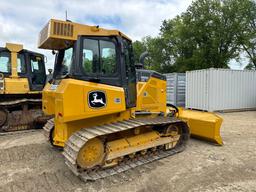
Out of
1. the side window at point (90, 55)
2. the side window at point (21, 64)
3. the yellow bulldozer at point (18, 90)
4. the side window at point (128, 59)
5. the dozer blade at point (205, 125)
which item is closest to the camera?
the side window at point (90, 55)

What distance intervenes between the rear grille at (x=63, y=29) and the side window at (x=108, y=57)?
61 centimetres

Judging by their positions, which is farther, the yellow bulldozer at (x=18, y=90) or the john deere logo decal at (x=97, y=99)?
the yellow bulldozer at (x=18, y=90)

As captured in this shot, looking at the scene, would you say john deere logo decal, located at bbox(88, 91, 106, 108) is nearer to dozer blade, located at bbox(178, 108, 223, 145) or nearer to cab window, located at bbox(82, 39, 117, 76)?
cab window, located at bbox(82, 39, 117, 76)

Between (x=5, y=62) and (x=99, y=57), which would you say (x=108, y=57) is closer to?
(x=99, y=57)

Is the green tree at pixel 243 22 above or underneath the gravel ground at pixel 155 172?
above

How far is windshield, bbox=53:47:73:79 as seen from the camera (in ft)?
16.6

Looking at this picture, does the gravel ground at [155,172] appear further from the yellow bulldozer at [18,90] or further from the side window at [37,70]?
the side window at [37,70]

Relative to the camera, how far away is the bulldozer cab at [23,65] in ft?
29.4

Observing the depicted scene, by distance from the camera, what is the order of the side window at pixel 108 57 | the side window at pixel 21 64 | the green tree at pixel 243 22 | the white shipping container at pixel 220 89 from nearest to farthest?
the side window at pixel 108 57, the side window at pixel 21 64, the white shipping container at pixel 220 89, the green tree at pixel 243 22

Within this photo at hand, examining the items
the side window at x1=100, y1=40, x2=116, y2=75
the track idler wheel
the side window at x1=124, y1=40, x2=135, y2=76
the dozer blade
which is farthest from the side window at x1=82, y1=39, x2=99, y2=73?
the dozer blade

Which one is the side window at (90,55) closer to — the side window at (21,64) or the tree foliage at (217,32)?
the side window at (21,64)

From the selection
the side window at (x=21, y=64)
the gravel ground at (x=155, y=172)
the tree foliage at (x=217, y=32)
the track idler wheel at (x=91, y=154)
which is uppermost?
the tree foliage at (x=217, y=32)

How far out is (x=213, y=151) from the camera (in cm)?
623

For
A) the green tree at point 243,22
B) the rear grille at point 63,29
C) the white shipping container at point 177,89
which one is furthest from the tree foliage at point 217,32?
the rear grille at point 63,29
